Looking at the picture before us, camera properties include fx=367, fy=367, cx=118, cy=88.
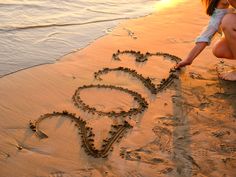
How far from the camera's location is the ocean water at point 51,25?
196 inches

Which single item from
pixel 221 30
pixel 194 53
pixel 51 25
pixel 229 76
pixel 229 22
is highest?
Result: pixel 229 22

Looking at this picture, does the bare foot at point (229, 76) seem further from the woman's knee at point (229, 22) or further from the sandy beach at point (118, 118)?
the woman's knee at point (229, 22)

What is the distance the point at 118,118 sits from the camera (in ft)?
11.7

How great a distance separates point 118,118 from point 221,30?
1716 millimetres

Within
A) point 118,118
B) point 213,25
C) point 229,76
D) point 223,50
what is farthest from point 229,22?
point 118,118

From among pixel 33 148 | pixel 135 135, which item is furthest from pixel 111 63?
pixel 33 148

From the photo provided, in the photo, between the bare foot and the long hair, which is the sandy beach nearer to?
the bare foot

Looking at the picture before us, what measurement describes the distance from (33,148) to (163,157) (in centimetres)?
109

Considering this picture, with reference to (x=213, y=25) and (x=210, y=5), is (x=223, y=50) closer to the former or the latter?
(x=213, y=25)

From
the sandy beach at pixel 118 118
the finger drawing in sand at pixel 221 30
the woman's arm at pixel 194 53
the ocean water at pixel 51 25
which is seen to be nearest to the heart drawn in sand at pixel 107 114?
the sandy beach at pixel 118 118

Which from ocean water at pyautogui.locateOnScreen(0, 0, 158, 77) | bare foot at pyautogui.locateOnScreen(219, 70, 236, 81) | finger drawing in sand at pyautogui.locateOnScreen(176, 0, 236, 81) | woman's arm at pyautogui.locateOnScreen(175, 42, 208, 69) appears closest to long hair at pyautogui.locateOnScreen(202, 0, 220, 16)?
finger drawing in sand at pyautogui.locateOnScreen(176, 0, 236, 81)

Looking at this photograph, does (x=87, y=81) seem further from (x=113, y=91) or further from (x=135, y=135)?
(x=135, y=135)

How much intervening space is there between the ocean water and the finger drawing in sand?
1897mm

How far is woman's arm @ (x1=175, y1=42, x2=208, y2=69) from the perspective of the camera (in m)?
4.29
